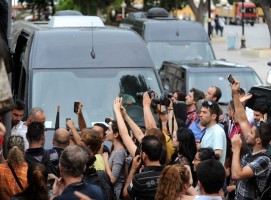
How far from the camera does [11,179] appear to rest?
710 cm

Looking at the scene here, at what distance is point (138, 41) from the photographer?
12.1 metres

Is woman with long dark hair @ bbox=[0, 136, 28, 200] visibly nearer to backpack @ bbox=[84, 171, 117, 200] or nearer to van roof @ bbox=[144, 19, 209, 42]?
backpack @ bbox=[84, 171, 117, 200]

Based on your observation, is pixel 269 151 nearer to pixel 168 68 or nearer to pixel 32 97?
pixel 32 97

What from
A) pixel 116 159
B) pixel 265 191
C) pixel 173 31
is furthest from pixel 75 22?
pixel 173 31

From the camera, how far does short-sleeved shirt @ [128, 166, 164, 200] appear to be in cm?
714

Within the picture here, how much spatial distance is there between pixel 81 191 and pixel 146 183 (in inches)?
50.5

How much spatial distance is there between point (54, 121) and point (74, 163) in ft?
16.7

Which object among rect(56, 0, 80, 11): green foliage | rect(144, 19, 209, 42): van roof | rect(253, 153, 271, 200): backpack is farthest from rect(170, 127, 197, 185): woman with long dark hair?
rect(56, 0, 80, 11): green foliage

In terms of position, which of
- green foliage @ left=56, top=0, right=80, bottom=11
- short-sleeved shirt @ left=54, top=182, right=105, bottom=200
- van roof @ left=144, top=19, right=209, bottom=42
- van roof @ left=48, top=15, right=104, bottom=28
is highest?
short-sleeved shirt @ left=54, top=182, right=105, bottom=200

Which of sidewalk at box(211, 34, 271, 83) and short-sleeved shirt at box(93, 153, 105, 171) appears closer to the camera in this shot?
short-sleeved shirt at box(93, 153, 105, 171)

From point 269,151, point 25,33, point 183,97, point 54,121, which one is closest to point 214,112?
point 269,151

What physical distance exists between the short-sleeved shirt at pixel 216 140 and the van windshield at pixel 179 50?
39.9ft

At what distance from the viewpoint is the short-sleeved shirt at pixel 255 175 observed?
24.8 feet

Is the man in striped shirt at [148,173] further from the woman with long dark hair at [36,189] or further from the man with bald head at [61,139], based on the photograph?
the man with bald head at [61,139]
